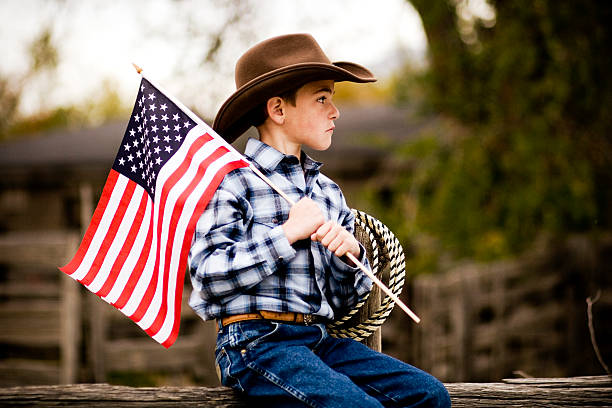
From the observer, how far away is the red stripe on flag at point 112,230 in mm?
2156

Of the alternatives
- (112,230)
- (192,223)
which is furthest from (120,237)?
(192,223)

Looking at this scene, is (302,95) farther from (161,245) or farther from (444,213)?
(444,213)

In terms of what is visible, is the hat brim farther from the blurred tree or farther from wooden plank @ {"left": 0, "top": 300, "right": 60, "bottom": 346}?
the blurred tree

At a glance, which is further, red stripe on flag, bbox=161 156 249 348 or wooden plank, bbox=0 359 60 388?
wooden plank, bbox=0 359 60 388

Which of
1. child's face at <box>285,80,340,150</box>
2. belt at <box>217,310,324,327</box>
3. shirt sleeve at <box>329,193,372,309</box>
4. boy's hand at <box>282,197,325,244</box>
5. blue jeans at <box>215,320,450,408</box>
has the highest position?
child's face at <box>285,80,340,150</box>

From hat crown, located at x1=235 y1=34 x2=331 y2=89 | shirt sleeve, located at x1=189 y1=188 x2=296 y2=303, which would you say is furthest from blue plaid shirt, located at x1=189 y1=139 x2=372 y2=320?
hat crown, located at x1=235 y1=34 x2=331 y2=89

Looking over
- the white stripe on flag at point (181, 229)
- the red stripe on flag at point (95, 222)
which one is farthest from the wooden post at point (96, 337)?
the white stripe on flag at point (181, 229)

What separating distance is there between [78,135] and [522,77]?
9.76 m

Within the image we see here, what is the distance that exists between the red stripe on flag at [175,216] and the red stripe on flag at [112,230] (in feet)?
0.67

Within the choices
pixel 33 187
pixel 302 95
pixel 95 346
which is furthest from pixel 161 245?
pixel 33 187

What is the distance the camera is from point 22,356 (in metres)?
5.88

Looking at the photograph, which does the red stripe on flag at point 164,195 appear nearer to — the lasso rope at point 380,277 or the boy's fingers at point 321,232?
the boy's fingers at point 321,232

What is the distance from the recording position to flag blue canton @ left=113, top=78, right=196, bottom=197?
219 centimetres

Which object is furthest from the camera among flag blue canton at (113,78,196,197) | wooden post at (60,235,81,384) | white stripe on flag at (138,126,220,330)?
wooden post at (60,235,81,384)
